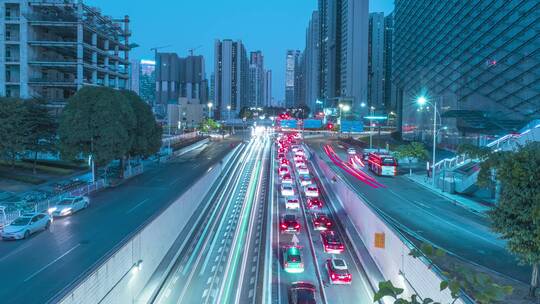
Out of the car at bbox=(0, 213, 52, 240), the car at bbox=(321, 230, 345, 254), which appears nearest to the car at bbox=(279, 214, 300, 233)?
the car at bbox=(321, 230, 345, 254)

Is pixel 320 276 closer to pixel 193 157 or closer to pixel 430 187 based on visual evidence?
pixel 430 187

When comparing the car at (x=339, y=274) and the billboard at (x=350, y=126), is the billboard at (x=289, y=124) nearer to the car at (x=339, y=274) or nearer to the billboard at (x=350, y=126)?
the billboard at (x=350, y=126)

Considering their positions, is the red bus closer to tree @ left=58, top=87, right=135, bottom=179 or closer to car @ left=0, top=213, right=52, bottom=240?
tree @ left=58, top=87, right=135, bottom=179

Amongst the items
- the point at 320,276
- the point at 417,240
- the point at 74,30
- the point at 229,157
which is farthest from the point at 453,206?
the point at 74,30

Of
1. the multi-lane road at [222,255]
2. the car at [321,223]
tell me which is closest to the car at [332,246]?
the multi-lane road at [222,255]

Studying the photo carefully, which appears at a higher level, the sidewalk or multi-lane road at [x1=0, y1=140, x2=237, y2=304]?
the sidewalk
